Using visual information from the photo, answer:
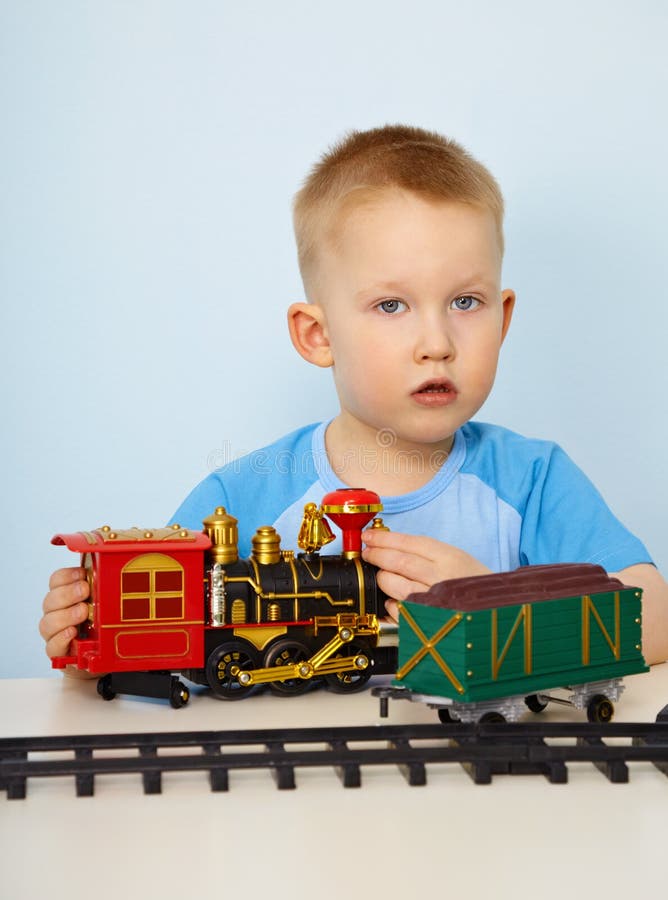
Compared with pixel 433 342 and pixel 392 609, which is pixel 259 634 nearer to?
pixel 392 609

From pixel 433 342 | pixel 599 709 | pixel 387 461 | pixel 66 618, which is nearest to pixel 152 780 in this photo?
pixel 66 618

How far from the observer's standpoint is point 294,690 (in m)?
1.47

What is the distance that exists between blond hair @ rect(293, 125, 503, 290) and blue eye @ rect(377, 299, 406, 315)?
16 centimetres

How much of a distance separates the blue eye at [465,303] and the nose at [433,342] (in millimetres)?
49

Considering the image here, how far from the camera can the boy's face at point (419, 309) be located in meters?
1.71

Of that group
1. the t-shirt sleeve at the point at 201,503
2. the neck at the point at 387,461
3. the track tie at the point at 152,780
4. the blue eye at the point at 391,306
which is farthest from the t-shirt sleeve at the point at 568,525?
the track tie at the point at 152,780

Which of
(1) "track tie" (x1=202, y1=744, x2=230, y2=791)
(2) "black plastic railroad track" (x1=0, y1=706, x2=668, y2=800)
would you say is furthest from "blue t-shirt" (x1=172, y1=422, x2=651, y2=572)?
(1) "track tie" (x1=202, y1=744, x2=230, y2=791)

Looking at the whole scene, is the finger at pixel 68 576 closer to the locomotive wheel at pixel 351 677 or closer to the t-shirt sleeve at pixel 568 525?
the locomotive wheel at pixel 351 677

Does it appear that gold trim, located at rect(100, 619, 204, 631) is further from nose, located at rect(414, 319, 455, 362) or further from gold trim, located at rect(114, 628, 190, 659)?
nose, located at rect(414, 319, 455, 362)

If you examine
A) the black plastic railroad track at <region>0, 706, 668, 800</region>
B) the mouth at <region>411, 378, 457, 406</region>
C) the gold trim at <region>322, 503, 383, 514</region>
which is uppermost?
the mouth at <region>411, 378, 457, 406</region>

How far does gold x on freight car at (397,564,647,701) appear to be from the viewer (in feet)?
3.96

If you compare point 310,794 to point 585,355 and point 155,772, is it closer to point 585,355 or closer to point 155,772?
point 155,772

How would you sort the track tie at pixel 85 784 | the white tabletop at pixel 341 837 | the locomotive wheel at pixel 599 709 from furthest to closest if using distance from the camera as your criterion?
the locomotive wheel at pixel 599 709
the track tie at pixel 85 784
the white tabletop at pixel 341 837

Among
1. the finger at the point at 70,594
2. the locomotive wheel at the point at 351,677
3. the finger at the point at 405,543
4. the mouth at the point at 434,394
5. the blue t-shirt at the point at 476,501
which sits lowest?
the locomotive wheel at the point at 351,677
